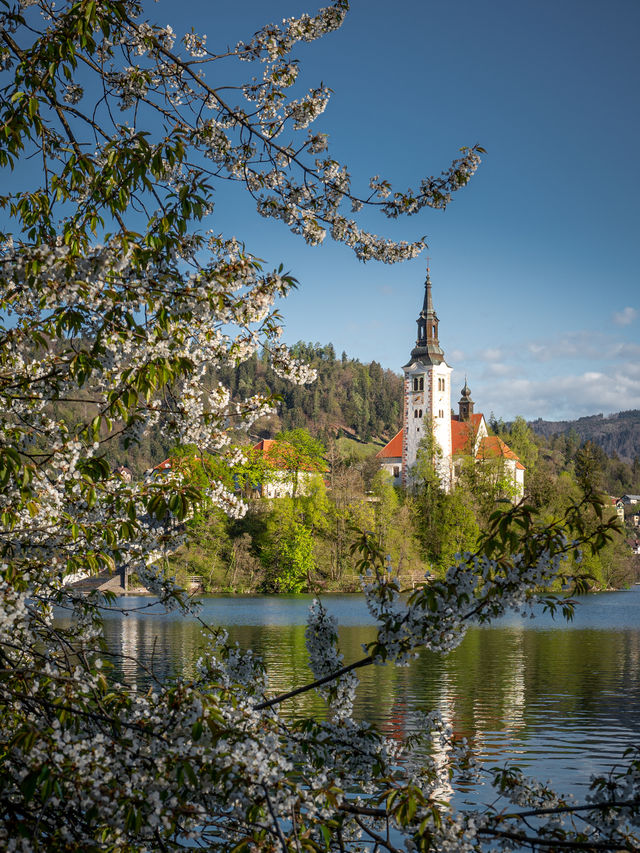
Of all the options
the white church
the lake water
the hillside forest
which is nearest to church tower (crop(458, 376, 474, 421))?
the white church

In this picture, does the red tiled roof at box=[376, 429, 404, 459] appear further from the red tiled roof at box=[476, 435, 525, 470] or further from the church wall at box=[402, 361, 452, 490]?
the red tiled roof at box=[476, 435, 525, 470]

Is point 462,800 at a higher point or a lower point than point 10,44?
lower

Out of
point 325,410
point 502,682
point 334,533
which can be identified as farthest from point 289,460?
point 325,410

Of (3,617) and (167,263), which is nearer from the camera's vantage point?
(3,617)

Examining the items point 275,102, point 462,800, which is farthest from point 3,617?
point 462,800

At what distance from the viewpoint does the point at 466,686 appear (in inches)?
727

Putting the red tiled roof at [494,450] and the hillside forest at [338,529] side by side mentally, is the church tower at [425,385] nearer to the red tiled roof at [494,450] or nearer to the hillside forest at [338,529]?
the red tiled roof at [494,450]

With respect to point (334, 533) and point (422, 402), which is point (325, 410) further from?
point (334, 533)

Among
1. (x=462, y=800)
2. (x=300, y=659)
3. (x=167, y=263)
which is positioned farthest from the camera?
(x=300, y=659)

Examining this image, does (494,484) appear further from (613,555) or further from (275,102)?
(275,102)

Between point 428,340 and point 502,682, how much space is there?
242 feet

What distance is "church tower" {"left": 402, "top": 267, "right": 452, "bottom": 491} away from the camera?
88250 millimetres

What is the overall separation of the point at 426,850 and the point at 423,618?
3.39 ft

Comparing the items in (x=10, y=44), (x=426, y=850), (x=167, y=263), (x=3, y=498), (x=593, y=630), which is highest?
(x=10, y=44)
